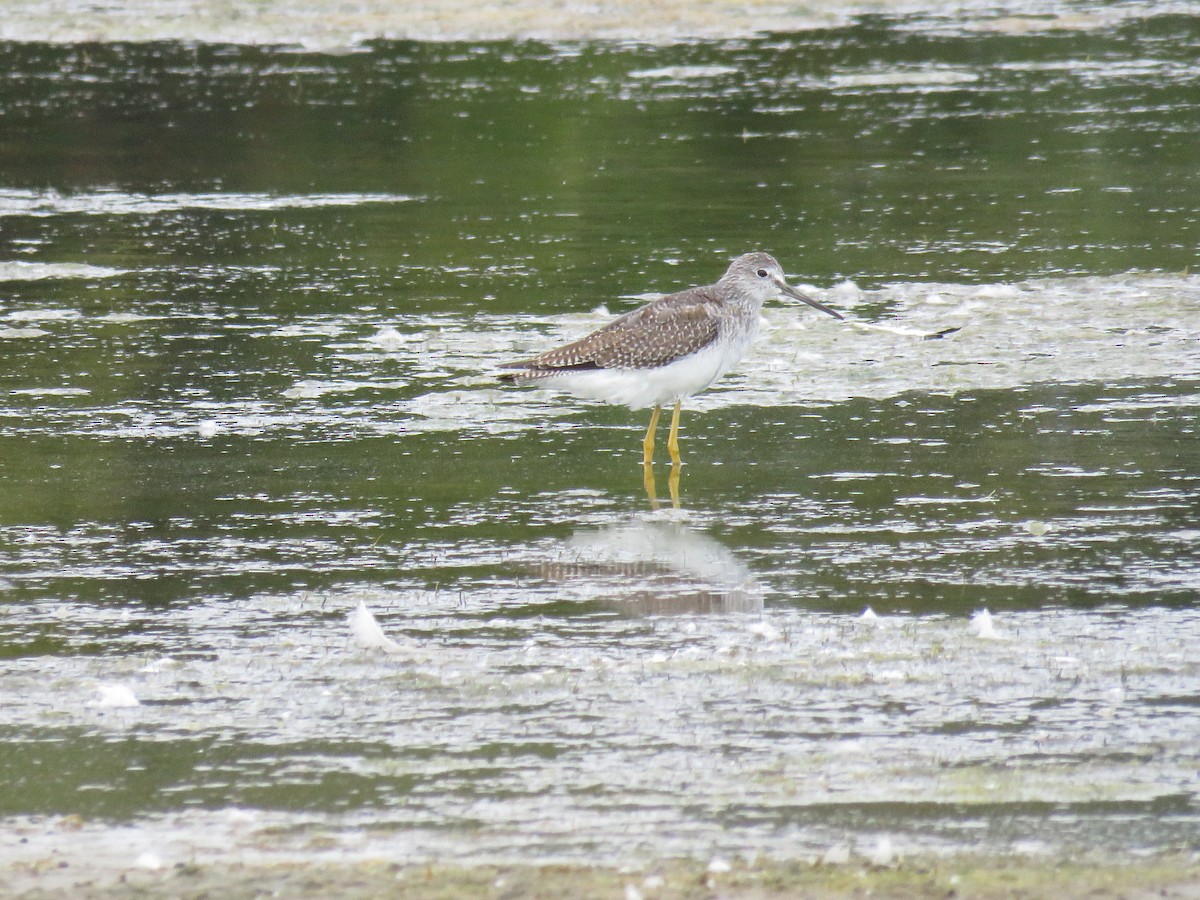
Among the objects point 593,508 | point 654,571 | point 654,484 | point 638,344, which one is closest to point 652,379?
point 638,344

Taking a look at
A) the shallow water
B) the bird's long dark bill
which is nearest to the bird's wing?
the shallow water

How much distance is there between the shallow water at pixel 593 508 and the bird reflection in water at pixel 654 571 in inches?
1.2

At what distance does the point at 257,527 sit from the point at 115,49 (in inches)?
844

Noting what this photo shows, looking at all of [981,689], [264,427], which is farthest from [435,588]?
[264,427]

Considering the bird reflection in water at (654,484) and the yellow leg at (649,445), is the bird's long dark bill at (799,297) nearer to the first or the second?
the yellow leg at (649,445)

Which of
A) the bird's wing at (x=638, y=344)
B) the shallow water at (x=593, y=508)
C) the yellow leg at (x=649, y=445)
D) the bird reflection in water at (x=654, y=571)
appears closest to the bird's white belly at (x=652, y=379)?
the bird's wing at (x=638, y=344)

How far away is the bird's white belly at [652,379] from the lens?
10.5m

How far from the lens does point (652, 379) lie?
10547 millimetres

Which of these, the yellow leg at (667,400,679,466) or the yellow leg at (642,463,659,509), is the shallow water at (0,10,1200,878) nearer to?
the yellow leg at (642,463,659,509)

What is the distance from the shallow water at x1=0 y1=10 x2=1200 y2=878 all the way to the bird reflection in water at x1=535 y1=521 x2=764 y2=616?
29 mm

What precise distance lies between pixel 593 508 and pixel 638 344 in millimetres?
1242

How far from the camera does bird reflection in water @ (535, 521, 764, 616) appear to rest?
8.10m

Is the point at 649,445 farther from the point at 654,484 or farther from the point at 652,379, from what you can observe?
the point at 654,484

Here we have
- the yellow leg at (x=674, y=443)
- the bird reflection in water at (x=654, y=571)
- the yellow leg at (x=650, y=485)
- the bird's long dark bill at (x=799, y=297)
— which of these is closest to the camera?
the bird reflection in water at (x=654, y=571)
